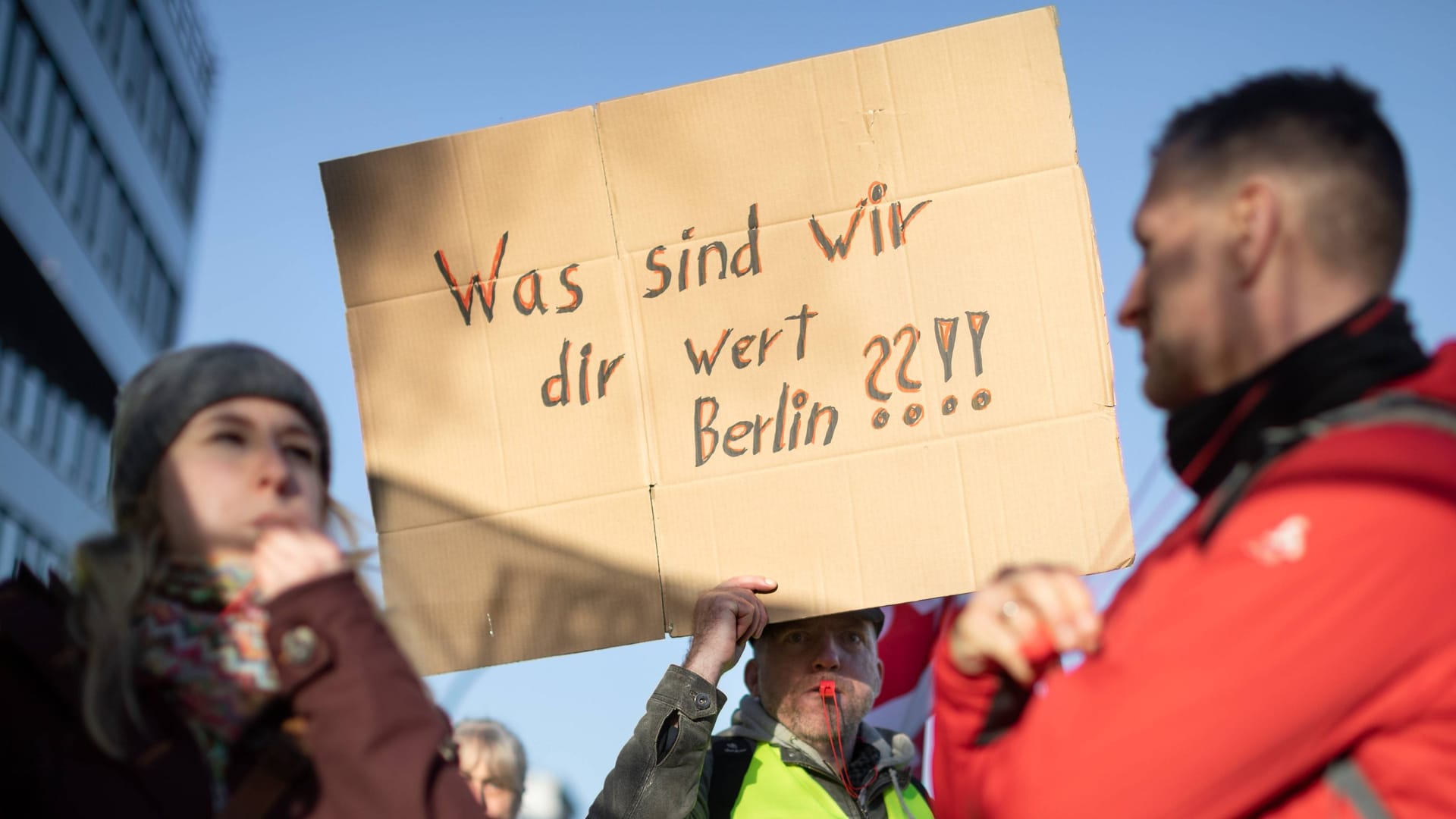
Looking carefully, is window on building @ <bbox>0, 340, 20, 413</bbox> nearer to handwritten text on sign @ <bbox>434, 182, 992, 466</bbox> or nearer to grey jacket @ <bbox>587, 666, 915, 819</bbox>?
handwritten text on sign @ <bbox>434, 182, 992, 466</bbox>

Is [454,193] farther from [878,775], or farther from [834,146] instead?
[878,775]

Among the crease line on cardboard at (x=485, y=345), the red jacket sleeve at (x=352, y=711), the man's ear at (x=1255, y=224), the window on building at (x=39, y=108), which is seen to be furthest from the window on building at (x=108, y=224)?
the man's ear at (x=1255, y=224)

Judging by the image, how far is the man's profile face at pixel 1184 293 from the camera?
48.8 inches

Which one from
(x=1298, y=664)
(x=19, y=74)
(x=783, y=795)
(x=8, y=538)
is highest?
(x=19, y=74)

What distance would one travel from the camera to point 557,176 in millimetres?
2635

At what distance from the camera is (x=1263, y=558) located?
3.48 ft

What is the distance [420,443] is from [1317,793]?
1.91 metres

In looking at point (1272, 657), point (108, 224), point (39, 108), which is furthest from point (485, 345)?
point (108, 224)

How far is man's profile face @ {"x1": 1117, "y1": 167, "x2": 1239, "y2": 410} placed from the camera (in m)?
1.24

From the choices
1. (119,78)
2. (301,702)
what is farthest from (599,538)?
(119,78)

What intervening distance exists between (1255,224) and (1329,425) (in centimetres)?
Result: 22

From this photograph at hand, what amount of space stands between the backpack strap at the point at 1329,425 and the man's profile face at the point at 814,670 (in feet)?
6.28

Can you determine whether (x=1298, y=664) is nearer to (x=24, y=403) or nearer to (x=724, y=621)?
(x=724, y=621)

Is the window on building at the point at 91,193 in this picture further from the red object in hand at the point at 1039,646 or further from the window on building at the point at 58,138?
the red object in hand at the point at 1039,646
